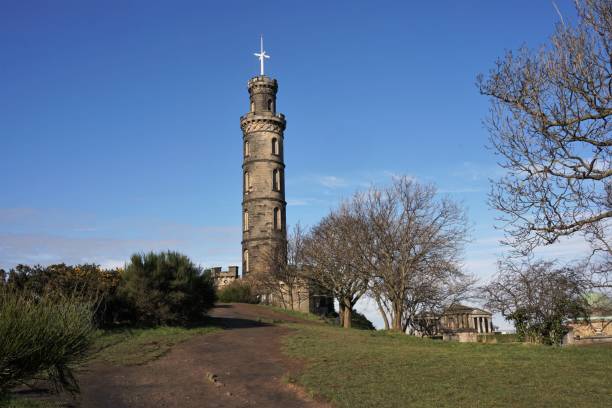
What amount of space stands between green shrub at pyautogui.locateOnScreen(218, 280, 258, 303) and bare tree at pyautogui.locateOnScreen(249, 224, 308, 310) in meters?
2.23

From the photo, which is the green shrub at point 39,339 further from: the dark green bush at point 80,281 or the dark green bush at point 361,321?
the dark green bush at point 361,321

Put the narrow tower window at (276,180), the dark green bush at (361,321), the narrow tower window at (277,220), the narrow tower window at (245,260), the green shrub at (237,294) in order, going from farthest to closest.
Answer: the narrow tower window at (276,180) → the narrow tower window at (277,220) → the narrow tower window at (245,260) → the dark green bush at (361,321) → the green shrub at (237,294)

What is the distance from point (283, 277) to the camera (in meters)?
47.0

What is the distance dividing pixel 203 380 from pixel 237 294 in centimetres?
2972

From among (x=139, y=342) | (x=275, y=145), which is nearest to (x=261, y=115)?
(x=275, y=145)

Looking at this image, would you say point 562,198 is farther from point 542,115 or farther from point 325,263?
point 325,263

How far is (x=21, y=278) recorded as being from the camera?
22.1 metres

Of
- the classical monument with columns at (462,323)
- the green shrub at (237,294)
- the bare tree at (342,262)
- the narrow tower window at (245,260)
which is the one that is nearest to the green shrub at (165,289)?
the bare tree at (342,262)

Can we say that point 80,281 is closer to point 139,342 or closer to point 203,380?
point 139,342

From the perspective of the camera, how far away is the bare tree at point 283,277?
4609cm

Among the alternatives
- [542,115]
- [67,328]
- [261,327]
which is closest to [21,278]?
[261,327]

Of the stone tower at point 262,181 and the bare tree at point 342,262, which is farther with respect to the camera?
the stone tower at point 262,181

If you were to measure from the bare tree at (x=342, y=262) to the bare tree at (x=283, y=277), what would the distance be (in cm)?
504

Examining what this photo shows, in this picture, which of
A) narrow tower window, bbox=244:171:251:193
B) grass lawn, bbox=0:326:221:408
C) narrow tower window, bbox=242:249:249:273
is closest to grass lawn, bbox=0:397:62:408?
grass lawn, bbox=0:326:221:408
